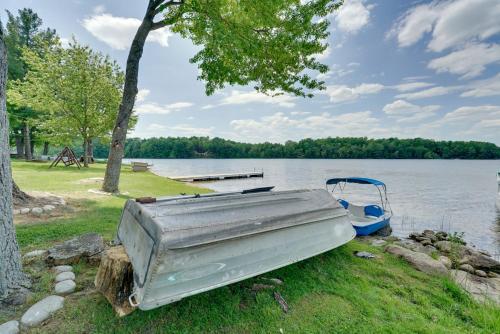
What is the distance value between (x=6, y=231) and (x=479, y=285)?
8.44 meters

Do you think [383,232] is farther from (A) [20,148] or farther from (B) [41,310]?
(A) [20,148]

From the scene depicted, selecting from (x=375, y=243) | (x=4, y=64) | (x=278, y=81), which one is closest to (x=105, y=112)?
(x=278, y=81)

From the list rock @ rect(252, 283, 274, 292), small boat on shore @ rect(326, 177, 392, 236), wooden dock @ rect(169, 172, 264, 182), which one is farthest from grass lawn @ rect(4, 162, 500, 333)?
wooden dock @ rect(169, 172, 264, 182)

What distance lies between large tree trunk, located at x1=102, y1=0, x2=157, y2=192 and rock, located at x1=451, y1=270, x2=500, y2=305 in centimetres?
1109

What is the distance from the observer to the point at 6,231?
3100 mm

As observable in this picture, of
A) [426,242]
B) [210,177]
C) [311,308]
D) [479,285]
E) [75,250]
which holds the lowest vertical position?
[210,177]

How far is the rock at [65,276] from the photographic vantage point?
137 inches

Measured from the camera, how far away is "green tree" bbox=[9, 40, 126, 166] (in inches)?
886

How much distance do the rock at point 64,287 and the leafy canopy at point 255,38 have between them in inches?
263

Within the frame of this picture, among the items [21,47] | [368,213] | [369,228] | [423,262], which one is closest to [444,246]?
[369,228]

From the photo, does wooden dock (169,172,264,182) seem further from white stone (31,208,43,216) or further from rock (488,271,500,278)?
rock (488,271,500,278)

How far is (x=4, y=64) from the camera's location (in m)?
3.16

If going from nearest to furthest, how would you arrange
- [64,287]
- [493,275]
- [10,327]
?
1. [10,327]
2. [64,287]
3. [493,275]

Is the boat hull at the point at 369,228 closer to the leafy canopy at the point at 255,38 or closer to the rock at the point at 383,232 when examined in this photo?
the rock at the point at 383,232
